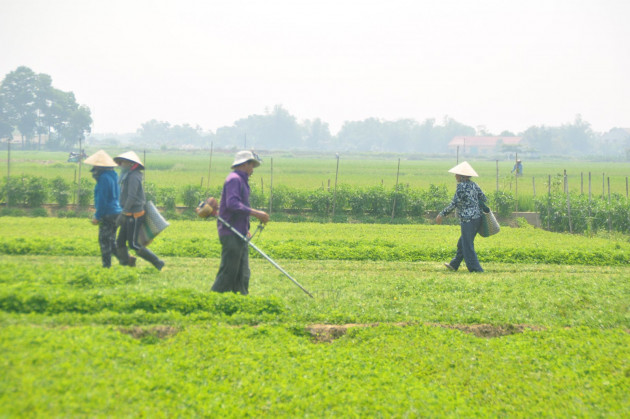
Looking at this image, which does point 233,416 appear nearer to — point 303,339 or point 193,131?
point 303,339

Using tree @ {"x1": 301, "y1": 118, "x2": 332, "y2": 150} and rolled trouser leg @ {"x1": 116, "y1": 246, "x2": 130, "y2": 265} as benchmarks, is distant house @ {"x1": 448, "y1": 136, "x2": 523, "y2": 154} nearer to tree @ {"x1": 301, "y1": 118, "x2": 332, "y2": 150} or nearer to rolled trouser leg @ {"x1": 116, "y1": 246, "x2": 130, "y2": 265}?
tree @ {"x1": 301, "y1": 118, "x2": 332, "y2": 150}

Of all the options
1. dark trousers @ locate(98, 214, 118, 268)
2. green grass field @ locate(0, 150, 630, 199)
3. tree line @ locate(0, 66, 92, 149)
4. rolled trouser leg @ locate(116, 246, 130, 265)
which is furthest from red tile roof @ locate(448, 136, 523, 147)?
dark trousers @ locate(98, 214, 118, 268)

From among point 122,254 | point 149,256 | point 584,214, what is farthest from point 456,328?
point 584,214

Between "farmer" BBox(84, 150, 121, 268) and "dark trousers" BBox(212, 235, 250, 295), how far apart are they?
8.88ft

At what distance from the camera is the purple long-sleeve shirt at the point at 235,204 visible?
7961mm

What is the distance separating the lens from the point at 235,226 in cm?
817

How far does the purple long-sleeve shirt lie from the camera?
7961 mm

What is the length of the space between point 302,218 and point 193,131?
17133 cm

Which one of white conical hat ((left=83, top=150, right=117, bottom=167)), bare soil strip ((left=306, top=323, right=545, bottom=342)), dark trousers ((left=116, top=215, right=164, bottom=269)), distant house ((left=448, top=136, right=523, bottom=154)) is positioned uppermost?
distant house ((left=448, top=136, right=523, bottom=154))

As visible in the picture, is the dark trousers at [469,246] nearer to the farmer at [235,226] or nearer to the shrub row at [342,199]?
the farmer at [235,226]

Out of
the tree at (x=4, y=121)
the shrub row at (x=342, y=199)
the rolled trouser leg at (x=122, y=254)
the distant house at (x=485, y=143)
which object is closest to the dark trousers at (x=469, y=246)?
the rolled trouser leg at (x=122, y=254)

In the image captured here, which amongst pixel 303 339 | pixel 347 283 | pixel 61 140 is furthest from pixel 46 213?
pixel 61 140

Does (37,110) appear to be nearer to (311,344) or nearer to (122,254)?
(122,254)

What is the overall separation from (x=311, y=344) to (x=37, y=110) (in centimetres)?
8217
